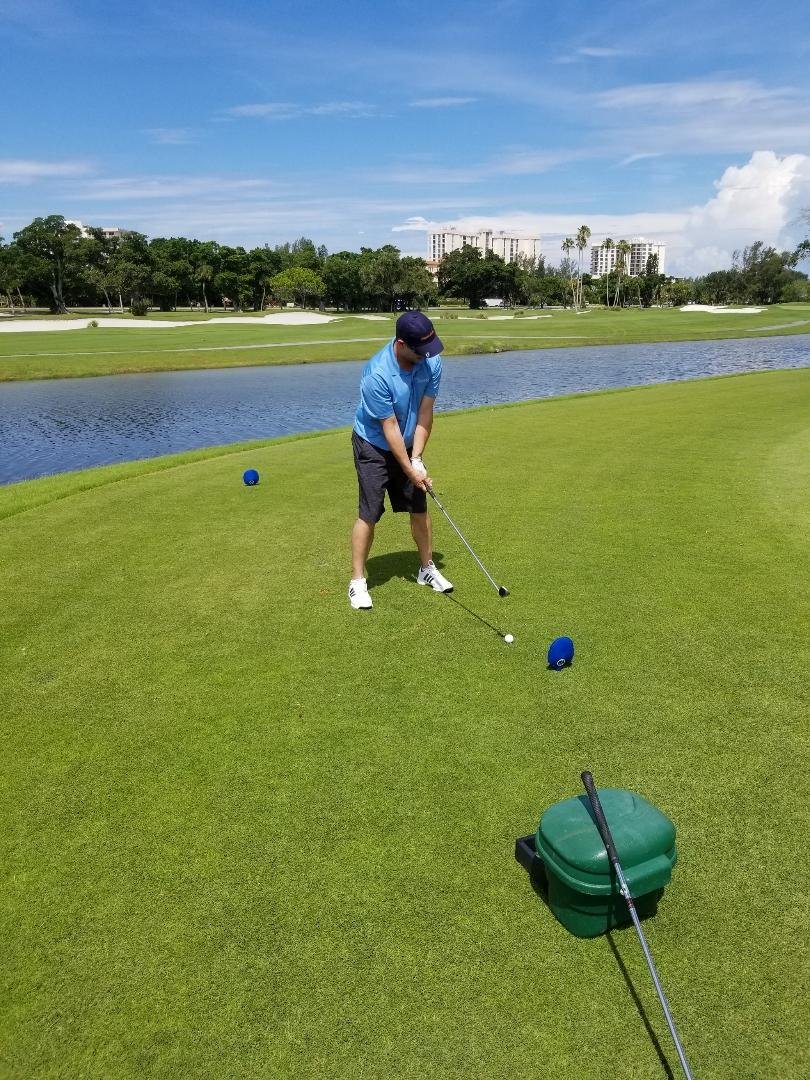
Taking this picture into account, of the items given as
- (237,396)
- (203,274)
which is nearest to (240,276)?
(203,274)

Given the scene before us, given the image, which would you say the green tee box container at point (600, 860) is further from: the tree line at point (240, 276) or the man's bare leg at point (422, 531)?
the tree line at point (240, 276)

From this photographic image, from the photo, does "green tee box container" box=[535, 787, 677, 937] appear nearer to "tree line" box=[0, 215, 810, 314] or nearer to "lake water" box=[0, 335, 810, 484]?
"lake water" box=[0, 335, 810, 484]

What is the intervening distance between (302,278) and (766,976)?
115m

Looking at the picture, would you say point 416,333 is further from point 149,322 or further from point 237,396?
point 149,322

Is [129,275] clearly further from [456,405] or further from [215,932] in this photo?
[215,932]

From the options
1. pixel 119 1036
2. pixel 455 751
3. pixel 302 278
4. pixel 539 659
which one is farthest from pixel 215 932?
pixel 302 278

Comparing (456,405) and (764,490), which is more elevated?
(764,490)

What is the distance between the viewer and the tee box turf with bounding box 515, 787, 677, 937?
281 centimetres

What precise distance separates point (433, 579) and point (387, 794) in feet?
9.50

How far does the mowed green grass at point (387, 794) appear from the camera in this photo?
8.61 ft

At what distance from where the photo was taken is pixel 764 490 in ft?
29.7

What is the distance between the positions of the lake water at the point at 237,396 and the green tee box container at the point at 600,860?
53.2 feet

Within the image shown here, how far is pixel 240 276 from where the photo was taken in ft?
374

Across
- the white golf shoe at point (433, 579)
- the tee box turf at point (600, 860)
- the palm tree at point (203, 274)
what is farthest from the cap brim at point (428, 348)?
the palm tree at point (203, 274)
